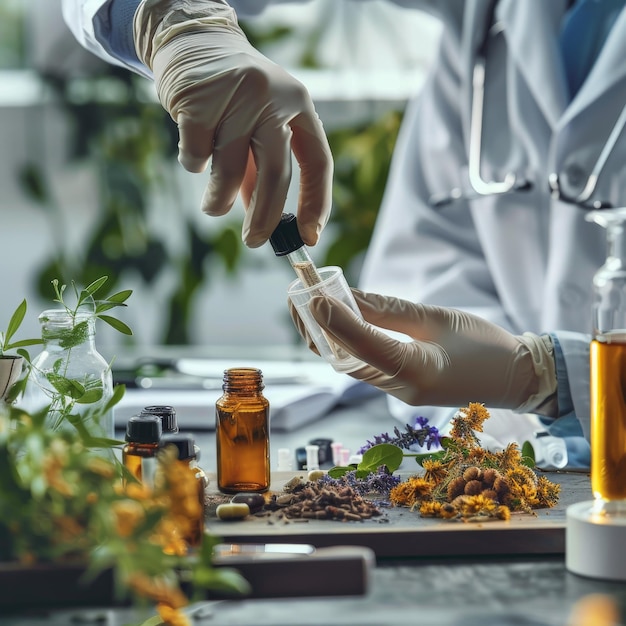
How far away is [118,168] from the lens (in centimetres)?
229

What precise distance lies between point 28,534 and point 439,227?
108 centimetres

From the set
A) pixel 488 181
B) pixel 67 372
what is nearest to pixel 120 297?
pixel 67 372

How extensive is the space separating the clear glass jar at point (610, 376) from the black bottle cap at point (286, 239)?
0.27 metres

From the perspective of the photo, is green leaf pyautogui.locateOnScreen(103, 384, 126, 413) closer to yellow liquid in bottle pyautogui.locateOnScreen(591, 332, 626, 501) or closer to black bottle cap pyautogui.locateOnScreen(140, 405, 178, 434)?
black bottle cap pyautogui.locateOnScreen(140, 405, 178, 434)

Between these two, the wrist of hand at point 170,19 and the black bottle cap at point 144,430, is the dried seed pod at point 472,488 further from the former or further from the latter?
the wrist of hand at point 170,19

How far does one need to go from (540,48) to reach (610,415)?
0.78 metres

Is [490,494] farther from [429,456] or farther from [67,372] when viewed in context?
[67,372]

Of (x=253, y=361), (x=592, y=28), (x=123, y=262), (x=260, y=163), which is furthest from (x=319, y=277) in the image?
(x=123, y=262)

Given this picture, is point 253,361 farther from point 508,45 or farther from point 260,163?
point 260,163

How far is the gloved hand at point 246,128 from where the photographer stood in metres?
0.83

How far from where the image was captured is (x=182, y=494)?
0.45 metres

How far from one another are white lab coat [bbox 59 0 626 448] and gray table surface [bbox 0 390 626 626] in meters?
0.39

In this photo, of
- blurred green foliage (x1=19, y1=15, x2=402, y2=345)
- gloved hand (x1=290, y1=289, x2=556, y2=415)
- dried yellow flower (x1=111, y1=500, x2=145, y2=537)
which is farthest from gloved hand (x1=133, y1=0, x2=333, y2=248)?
blurred green foliage (x1=19, y1=15, x2=402, y2=345)

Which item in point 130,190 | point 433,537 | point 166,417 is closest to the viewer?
point 433,537
